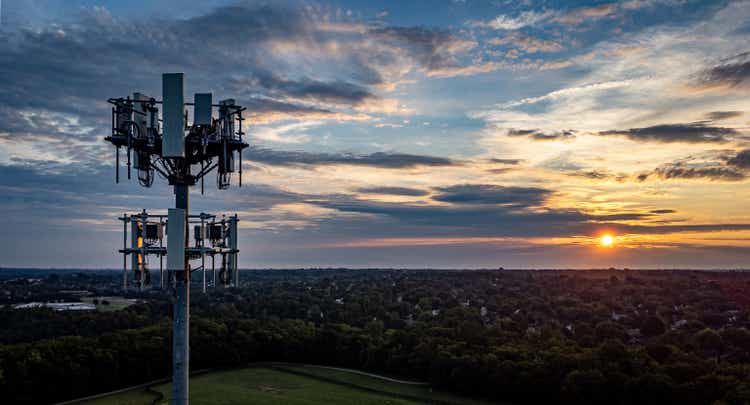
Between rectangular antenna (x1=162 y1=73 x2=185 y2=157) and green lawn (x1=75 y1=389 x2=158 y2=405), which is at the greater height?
rectangular antenna (x1=162 y1=73 x2=185 y2=157)

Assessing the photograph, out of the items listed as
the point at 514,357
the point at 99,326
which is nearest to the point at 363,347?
the point at 514,357

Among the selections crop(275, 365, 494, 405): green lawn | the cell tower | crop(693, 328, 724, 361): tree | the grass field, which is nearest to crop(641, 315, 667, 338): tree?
crop(693, 328, 724, 361): tree

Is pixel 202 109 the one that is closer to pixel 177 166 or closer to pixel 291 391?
pixel 177 166

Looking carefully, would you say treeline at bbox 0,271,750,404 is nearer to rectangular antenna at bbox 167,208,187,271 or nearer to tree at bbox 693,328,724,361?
tree at bbox 693,328,724,361

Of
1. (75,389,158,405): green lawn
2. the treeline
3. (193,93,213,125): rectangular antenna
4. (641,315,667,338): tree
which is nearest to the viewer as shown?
(193,93,213,125): rectangular antenna

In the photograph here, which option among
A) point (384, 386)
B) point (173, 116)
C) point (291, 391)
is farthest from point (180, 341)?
point (384, 386)
